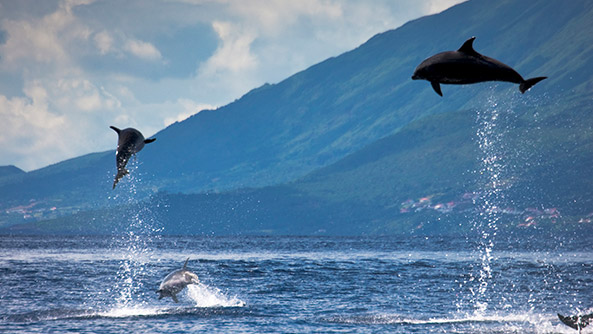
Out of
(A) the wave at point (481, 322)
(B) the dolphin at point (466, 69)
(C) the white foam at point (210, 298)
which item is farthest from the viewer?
(C) the white foam at point (210, 298)

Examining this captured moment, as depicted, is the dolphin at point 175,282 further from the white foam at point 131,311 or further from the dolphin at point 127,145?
the dolphin at point 127,145

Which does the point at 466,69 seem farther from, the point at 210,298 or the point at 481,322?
the point at 210,298

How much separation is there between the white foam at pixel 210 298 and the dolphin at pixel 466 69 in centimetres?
3087

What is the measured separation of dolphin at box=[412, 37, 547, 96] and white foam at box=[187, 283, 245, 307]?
1215 inches

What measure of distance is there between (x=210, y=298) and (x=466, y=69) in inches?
1336

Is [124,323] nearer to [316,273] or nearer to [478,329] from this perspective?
[478,329]

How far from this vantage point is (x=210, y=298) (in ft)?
142

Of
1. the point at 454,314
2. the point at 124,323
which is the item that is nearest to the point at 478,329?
the point at 454,314

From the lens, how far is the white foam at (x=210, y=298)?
135 feet

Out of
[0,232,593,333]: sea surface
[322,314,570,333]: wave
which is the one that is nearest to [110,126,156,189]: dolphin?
[0,232,593,333]: sea surface

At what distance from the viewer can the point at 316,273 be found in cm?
6575

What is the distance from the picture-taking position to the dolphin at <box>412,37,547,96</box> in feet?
37.8

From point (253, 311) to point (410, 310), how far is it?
27.9ft

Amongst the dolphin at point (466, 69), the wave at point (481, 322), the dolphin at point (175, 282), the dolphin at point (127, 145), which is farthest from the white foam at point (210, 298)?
the dolphin at point (466, 69)
